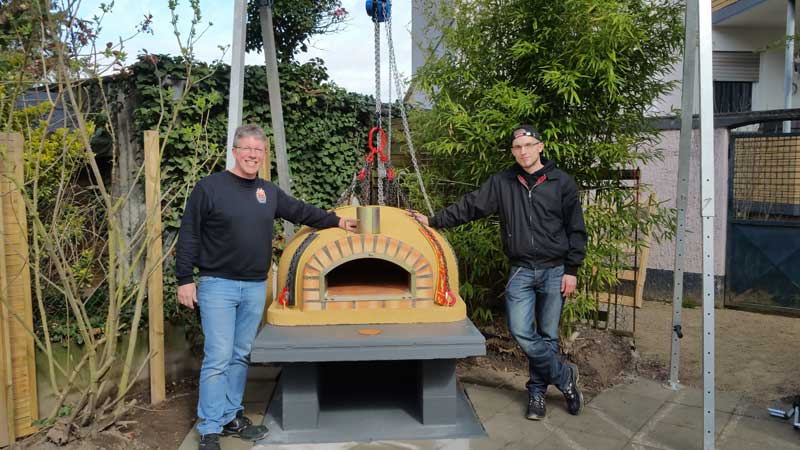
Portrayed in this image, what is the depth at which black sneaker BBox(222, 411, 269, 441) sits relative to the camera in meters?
3.19

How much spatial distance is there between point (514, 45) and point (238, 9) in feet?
6.01

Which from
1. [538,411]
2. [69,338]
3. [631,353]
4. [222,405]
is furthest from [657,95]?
[69,338]

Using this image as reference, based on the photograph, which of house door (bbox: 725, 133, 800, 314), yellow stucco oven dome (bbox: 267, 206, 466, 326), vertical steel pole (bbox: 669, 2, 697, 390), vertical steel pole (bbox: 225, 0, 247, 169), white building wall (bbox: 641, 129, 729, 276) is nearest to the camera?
yellow stucco oven dome (bbox: 267, 206, 466, 326)

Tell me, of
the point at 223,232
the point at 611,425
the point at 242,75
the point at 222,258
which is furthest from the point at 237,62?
the point at 611,425

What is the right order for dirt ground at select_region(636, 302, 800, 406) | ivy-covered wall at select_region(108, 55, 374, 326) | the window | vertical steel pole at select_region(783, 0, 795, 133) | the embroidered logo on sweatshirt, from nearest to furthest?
the embroidered logo on sweatshirt, dirt ground at select_region(636, 302, 800, 406), ivy-covered wall at select_region(108, 55, 374, 326), vertical steel pole at select_region(783, 0, 795, 133), the window

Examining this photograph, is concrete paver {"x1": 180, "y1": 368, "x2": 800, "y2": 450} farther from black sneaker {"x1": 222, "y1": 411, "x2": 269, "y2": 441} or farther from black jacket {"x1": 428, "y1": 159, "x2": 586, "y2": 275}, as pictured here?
black jacket {"x1": 428, "y1": 159, "x2": 586, "y2": 275}

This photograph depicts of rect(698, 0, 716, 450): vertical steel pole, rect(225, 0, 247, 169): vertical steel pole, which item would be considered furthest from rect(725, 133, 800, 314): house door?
rect(225, 0, 247, 169): vertical steel pole

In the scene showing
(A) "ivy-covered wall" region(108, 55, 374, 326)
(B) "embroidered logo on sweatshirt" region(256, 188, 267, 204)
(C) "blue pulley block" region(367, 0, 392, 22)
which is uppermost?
(C) "blue pulley block" region(367, 0, 392, 22)

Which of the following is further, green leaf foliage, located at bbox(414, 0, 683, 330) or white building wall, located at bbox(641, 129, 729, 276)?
white building wall, located at bbox(641, 129, 729, 276)

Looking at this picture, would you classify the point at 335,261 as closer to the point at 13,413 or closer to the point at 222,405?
the point at 222,405

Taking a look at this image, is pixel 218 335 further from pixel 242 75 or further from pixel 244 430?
pixel 242 75

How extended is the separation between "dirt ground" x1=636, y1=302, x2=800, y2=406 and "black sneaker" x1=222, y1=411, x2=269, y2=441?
2800 mm

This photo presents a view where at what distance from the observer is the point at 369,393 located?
3.80 metres

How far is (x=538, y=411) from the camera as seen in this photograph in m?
3.54
